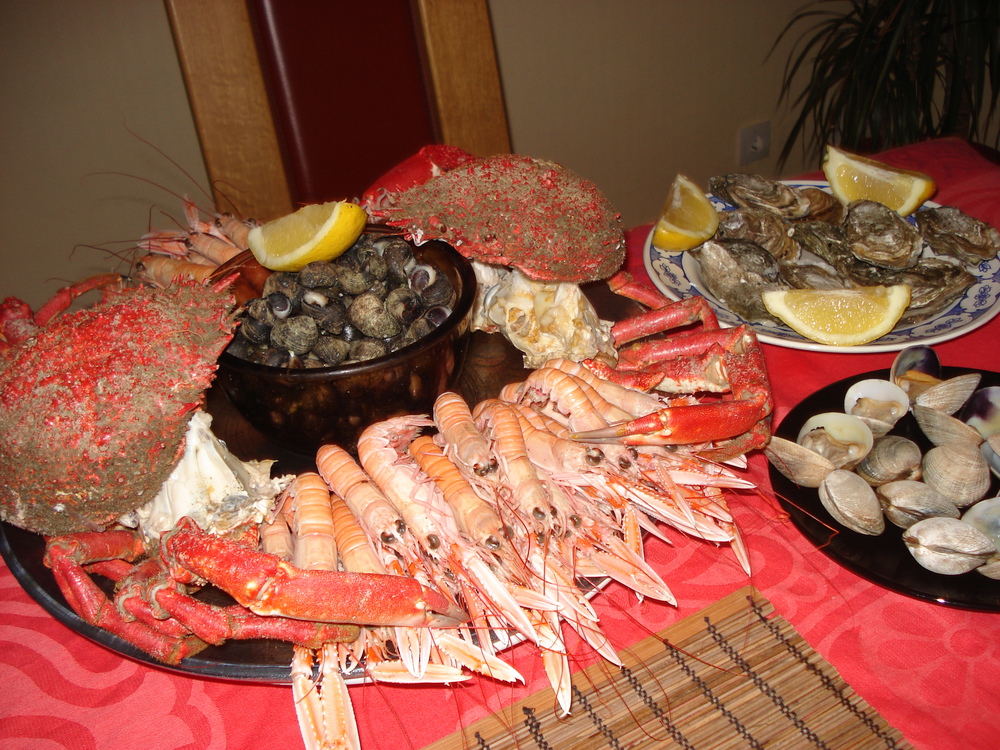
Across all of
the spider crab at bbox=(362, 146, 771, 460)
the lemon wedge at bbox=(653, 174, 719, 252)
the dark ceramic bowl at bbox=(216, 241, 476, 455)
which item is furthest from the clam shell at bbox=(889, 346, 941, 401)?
the dark ceramic bowl at bbox=(216, 241, 476, 455)

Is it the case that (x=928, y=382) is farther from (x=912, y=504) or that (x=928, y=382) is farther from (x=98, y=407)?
(x=98, y=407)

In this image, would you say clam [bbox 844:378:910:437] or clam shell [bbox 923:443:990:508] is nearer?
clam shell [bbox 923:443:990:508]

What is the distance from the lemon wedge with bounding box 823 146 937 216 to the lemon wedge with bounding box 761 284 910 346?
0.35m

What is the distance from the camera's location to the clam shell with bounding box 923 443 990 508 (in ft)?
2.80

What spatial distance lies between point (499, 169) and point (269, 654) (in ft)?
2.54

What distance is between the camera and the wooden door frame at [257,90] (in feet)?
4.93

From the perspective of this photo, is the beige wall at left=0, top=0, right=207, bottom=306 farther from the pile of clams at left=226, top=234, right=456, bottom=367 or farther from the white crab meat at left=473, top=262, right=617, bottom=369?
the white crab meat at left=473, top=262, right=617, bottom=369

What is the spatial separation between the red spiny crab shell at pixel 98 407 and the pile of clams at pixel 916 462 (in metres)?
0.78

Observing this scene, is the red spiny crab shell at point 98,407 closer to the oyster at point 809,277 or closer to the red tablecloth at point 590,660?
the red tablecloth at point 590,660

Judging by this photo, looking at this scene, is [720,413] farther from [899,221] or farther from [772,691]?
[899,221]

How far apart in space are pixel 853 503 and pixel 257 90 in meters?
1.50

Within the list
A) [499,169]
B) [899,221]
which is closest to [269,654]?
[499,169]

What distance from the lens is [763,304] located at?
4.07 ft

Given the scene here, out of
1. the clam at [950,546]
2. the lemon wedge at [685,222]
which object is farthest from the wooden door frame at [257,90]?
the clam at [950,546]
